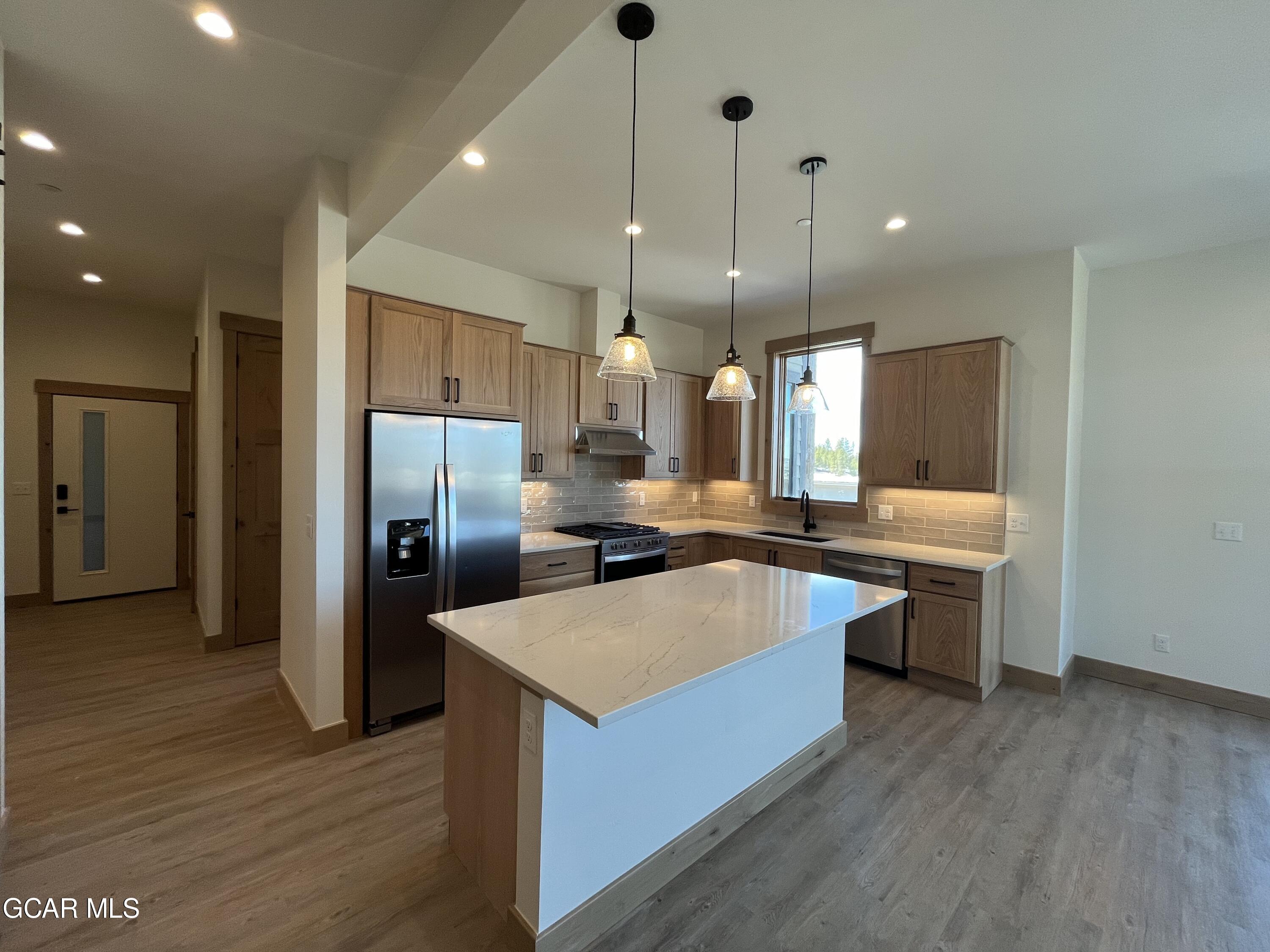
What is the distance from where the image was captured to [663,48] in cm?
182

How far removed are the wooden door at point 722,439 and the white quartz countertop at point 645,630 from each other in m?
2.43

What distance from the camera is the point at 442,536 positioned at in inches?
119

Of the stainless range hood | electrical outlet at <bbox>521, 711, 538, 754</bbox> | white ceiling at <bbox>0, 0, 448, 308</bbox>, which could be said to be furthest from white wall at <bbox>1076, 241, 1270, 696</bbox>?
white ceiling at <bbox>0, 0, 448, 308</bbox>

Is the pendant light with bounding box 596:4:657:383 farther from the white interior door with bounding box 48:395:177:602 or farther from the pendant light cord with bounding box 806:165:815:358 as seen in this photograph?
the white interior door with bounding box 48:395:177:602

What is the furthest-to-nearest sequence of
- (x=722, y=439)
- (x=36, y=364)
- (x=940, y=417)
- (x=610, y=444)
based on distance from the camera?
(x=722, y=439)
(x=36, y=364)
(x=610, y=444)
(x=940, y=417)

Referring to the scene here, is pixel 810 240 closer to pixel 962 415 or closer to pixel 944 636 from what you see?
pixel 962 415

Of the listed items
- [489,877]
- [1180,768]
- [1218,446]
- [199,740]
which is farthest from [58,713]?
[1218,446]

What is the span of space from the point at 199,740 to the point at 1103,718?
199 inches

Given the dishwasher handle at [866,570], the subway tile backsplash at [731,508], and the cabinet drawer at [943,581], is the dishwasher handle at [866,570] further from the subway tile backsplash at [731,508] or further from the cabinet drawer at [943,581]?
the subway tile backsplash at [731,508]

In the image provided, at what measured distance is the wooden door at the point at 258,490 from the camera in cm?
419

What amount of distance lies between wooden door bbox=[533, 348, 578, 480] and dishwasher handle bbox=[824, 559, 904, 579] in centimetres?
210

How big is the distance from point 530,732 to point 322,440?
1.85m

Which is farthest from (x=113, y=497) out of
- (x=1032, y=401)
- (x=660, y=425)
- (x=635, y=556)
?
(x=1032, y=401)

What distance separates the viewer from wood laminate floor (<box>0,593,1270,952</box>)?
1.70 m
